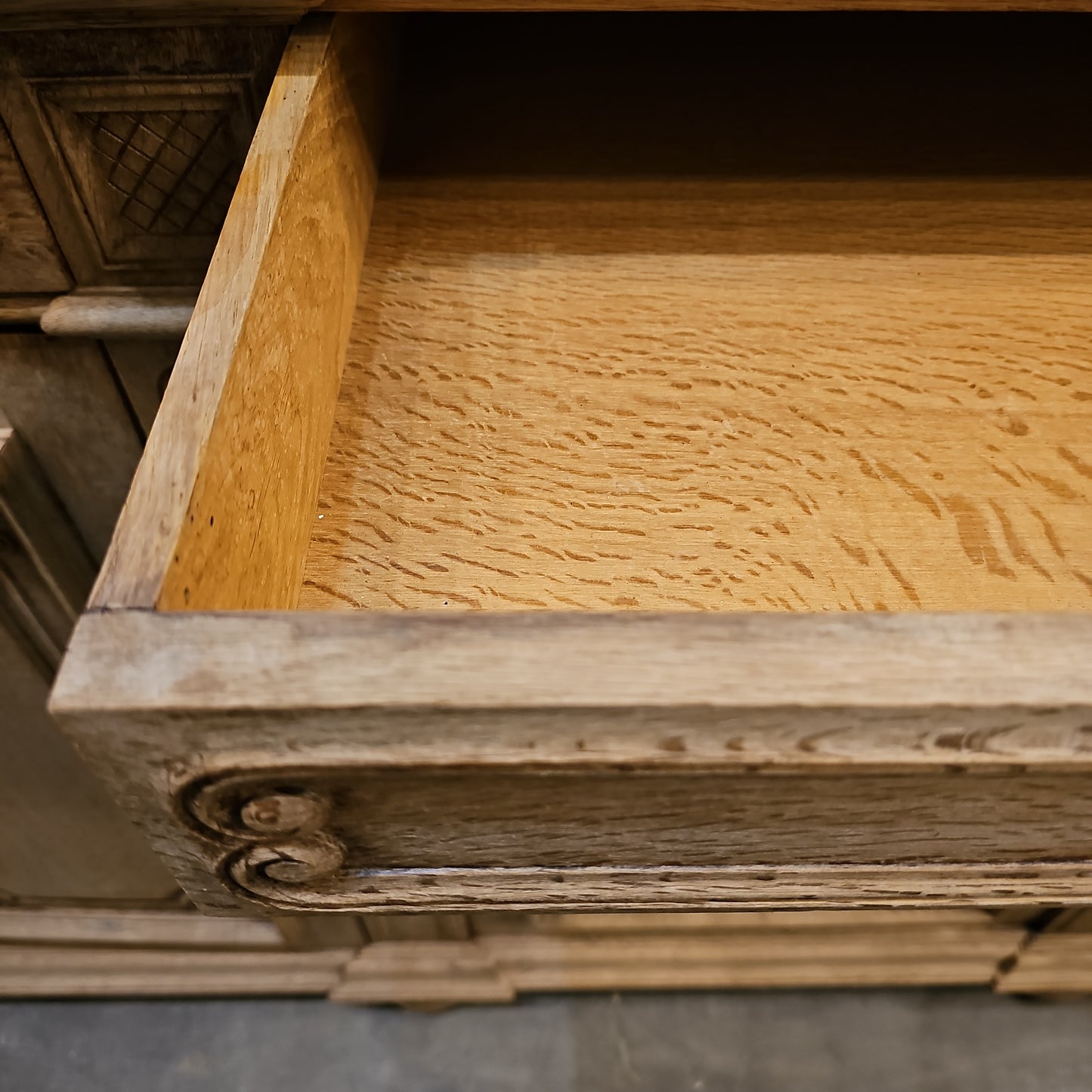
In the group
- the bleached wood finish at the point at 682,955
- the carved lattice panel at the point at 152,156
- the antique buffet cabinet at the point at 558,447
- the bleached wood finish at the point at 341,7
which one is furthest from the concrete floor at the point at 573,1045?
the bleached wood finish at the point at 341,7

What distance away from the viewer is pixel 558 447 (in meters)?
0.45

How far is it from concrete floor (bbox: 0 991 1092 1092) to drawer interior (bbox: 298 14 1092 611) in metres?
0.77

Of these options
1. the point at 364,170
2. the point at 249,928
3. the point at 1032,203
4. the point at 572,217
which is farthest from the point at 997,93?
the point at 249,928

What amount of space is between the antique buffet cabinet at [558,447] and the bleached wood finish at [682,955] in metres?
0.47

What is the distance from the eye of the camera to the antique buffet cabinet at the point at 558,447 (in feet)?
0.93

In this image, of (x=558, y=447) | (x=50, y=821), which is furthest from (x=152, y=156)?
(x=50, y=821)

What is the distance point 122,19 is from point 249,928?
0.81 m

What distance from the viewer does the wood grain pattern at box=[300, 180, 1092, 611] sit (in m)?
0.41

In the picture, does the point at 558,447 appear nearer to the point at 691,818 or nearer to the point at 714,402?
the point at 714,402

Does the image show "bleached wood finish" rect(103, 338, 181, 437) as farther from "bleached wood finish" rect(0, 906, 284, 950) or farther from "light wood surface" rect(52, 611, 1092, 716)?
"bleached wood finish" rect(0, 906, 284, 950)

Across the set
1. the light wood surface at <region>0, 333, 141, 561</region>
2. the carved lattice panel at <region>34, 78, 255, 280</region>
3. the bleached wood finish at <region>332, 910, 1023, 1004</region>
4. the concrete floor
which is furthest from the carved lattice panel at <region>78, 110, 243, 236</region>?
the concrete floor

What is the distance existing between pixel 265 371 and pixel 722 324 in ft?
0.79

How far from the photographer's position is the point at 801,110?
62cm

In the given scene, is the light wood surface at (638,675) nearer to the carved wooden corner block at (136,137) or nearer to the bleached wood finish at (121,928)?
the carved wooden corner block at (136,137)
